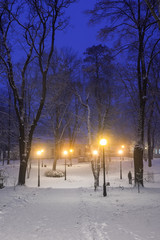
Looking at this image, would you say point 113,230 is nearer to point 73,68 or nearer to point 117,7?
point 117,7

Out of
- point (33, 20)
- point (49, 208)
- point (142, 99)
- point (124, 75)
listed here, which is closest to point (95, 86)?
point (124, 75)

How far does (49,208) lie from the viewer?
9797 millimetres

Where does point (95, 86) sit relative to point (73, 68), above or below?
below

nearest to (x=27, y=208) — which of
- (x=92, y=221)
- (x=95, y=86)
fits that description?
(x=92, y=221)

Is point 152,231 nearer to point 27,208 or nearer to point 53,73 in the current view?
point 27,208

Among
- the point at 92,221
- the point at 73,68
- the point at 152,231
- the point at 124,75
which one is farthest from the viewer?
the point at 73,68

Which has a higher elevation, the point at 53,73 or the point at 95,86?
the point at 53,73

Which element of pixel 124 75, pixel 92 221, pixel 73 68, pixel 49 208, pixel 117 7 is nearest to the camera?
pixel 92 221

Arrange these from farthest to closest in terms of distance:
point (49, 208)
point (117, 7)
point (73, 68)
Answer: point (73, 68), point (117, 7), point (49, 208)

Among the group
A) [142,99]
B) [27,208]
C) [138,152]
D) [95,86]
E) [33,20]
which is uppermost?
[33,20]

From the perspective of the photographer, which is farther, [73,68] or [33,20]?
[73,68]

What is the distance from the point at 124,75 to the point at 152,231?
1618cm

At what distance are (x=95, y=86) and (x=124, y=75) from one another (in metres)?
3.14

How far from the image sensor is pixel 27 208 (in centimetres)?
981
